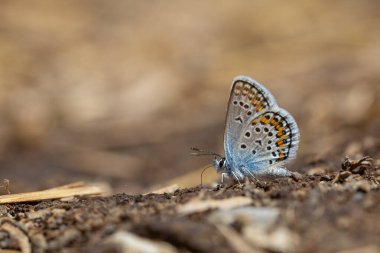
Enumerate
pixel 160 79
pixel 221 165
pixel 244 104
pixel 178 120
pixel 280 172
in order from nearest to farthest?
pixel 280 172 < pixel 244 104 < pixel 221 165 < pixel 178 120 < pixel 160 79

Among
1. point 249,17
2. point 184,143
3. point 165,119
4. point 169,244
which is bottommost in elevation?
point 169,244

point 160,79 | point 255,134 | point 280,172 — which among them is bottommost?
point 280,172

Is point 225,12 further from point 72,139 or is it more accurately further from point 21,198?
point 21,198

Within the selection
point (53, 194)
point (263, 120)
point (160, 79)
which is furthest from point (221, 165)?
point (160, 79)

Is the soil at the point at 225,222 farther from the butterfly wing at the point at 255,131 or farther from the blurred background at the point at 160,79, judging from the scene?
the blurred background at the point at 160,79

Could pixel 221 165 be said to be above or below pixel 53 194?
above

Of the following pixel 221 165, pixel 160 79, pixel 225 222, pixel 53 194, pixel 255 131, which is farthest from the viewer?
pixel 160 79

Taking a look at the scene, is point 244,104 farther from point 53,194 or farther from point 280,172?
point 53,194

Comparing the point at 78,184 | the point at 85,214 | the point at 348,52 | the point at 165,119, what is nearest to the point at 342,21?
the point at 348,52
